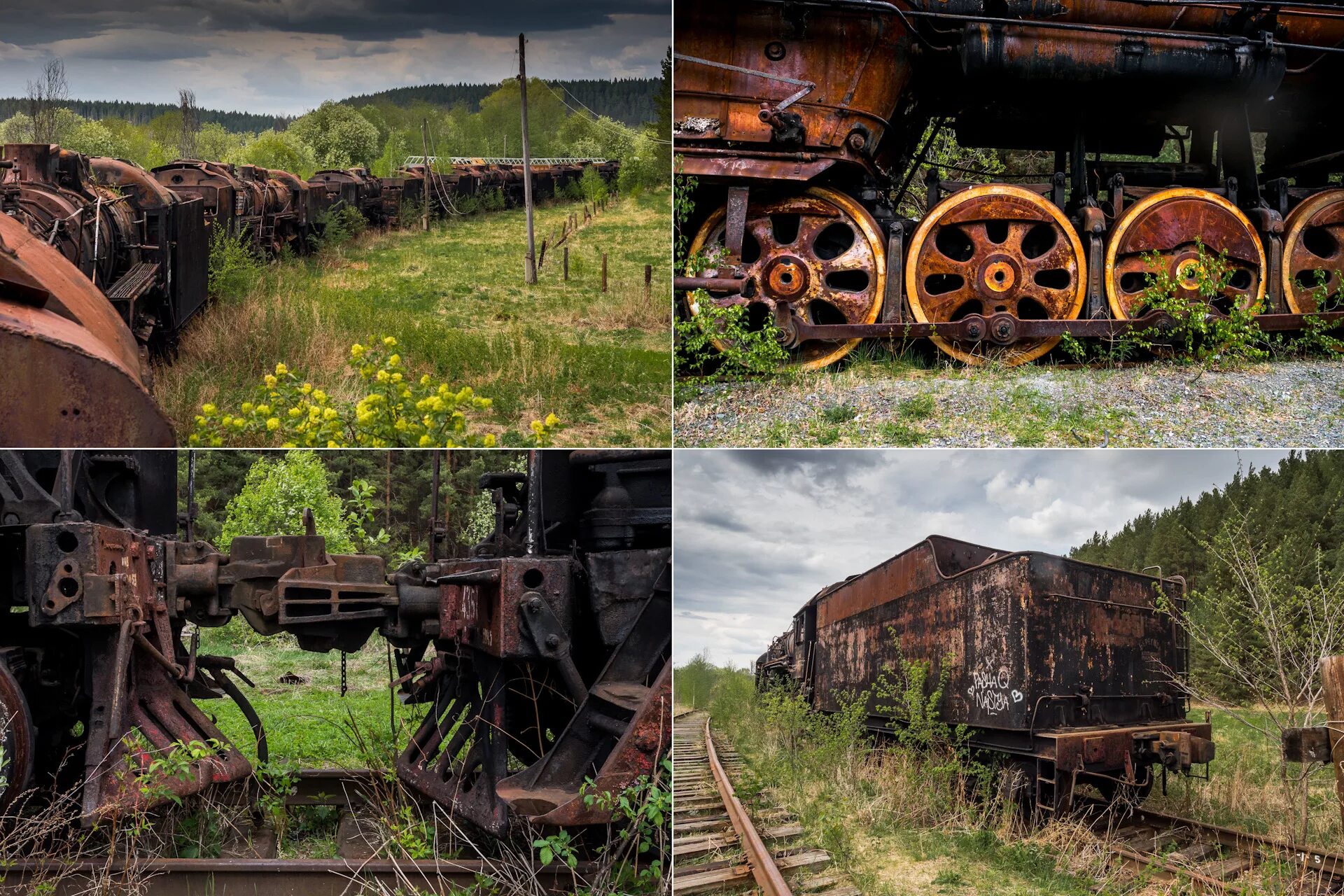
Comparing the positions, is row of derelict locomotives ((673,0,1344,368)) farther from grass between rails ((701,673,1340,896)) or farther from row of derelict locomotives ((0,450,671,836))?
grass between rails ((701,673,1340,896))

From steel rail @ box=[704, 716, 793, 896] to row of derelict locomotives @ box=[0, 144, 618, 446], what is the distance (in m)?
3.77

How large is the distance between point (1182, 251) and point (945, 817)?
5.96 m

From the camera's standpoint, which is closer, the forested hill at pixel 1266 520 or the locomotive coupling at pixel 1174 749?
the locomotive coupling at pixel 1174 749

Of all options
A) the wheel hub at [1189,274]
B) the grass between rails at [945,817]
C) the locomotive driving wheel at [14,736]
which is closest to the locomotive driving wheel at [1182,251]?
the wheel hub at [1189,274]

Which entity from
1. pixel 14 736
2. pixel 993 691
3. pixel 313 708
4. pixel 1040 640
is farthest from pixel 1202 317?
pixel 313 708

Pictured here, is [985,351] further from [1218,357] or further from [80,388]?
[80,388]

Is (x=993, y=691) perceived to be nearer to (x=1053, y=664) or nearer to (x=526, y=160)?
(x=1053, y=664)

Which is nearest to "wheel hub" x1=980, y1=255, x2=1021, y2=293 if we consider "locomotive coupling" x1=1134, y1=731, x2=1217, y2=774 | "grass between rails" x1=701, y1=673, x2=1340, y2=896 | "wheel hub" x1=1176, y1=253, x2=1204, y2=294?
"wheel hub" x1=1176, y1=253, x2=1204, y2=294

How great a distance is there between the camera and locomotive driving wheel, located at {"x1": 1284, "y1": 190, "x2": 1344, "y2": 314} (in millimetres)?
9562

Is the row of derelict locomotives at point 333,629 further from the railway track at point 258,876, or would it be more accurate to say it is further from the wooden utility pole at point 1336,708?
the wooden utility pole at point 1336,708

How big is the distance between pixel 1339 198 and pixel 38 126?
68.0 ft

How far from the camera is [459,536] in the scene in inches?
619

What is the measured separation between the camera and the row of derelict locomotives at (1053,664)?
7.23m

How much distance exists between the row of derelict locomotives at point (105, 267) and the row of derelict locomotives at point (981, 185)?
4591 mm
